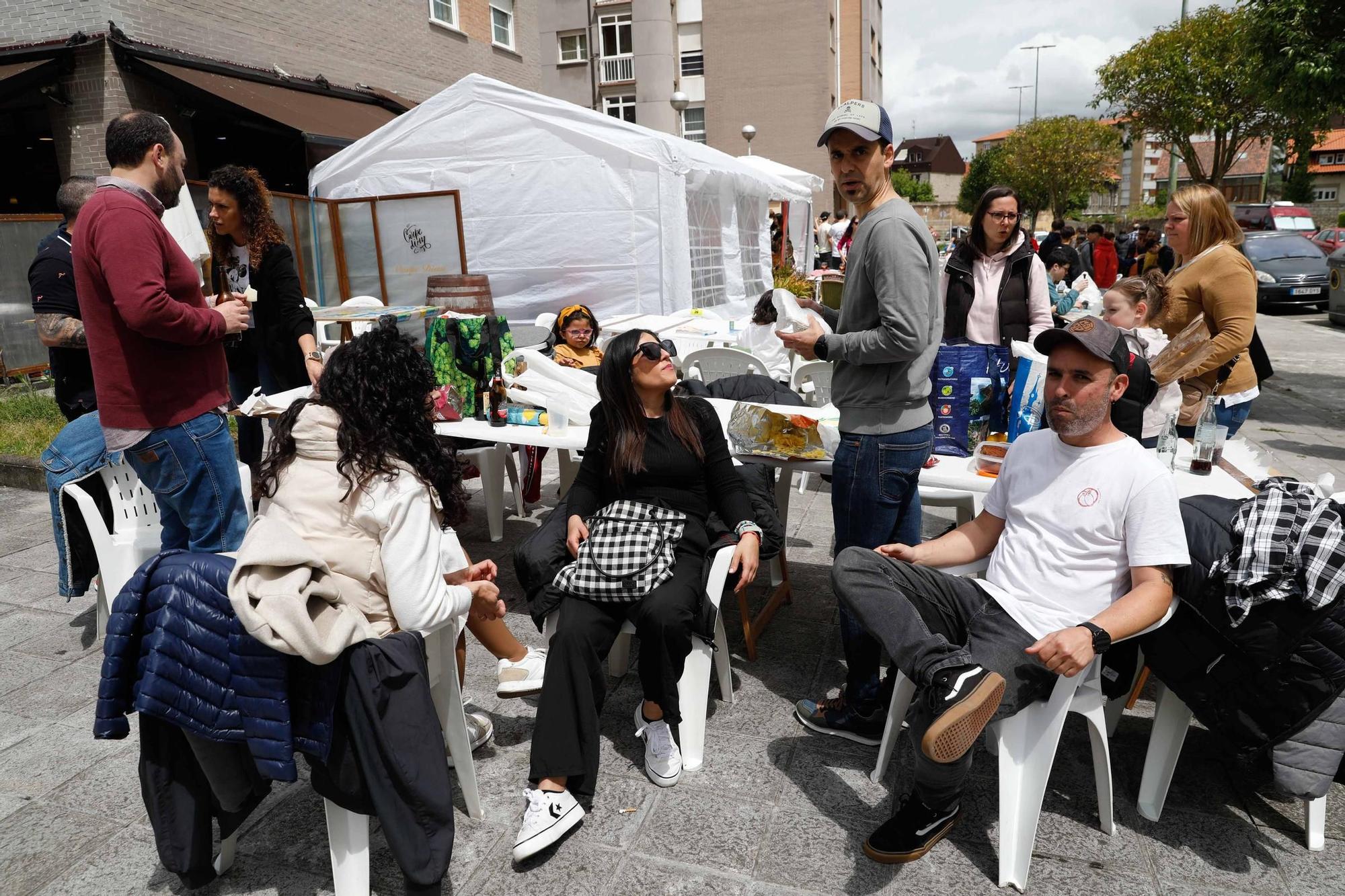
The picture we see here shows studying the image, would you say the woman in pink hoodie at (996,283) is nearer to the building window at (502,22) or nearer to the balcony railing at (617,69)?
the building window at (502,22)

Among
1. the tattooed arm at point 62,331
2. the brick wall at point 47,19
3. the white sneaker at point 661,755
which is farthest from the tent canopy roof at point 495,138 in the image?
the white sneaker at point 661,755

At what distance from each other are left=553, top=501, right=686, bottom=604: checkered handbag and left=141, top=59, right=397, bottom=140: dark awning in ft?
34.3

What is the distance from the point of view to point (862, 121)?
2611 mm

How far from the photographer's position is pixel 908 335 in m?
2.58

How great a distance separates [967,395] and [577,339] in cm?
309

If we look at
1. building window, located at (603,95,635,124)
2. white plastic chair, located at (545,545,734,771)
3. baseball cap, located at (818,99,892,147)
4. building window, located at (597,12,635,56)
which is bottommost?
white plastic chair, located at (545,545,734,771)

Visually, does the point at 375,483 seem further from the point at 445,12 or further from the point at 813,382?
the point at 445,12

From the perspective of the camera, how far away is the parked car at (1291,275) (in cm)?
1560

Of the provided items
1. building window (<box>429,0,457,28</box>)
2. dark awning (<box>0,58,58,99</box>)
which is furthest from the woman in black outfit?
building window (<box>429,0,457,28</box>)

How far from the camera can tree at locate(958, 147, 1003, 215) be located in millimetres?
63484

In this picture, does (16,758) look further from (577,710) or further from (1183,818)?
(1183,818)

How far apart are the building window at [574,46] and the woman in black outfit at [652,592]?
109 feet

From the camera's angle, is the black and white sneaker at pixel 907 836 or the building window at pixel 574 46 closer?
the black and white sneaker at pixel 907 836

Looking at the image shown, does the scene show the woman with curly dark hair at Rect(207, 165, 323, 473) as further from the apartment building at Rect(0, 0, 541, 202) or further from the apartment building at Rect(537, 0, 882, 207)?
the apartment building at Rect(537, 0, 882, 207)
